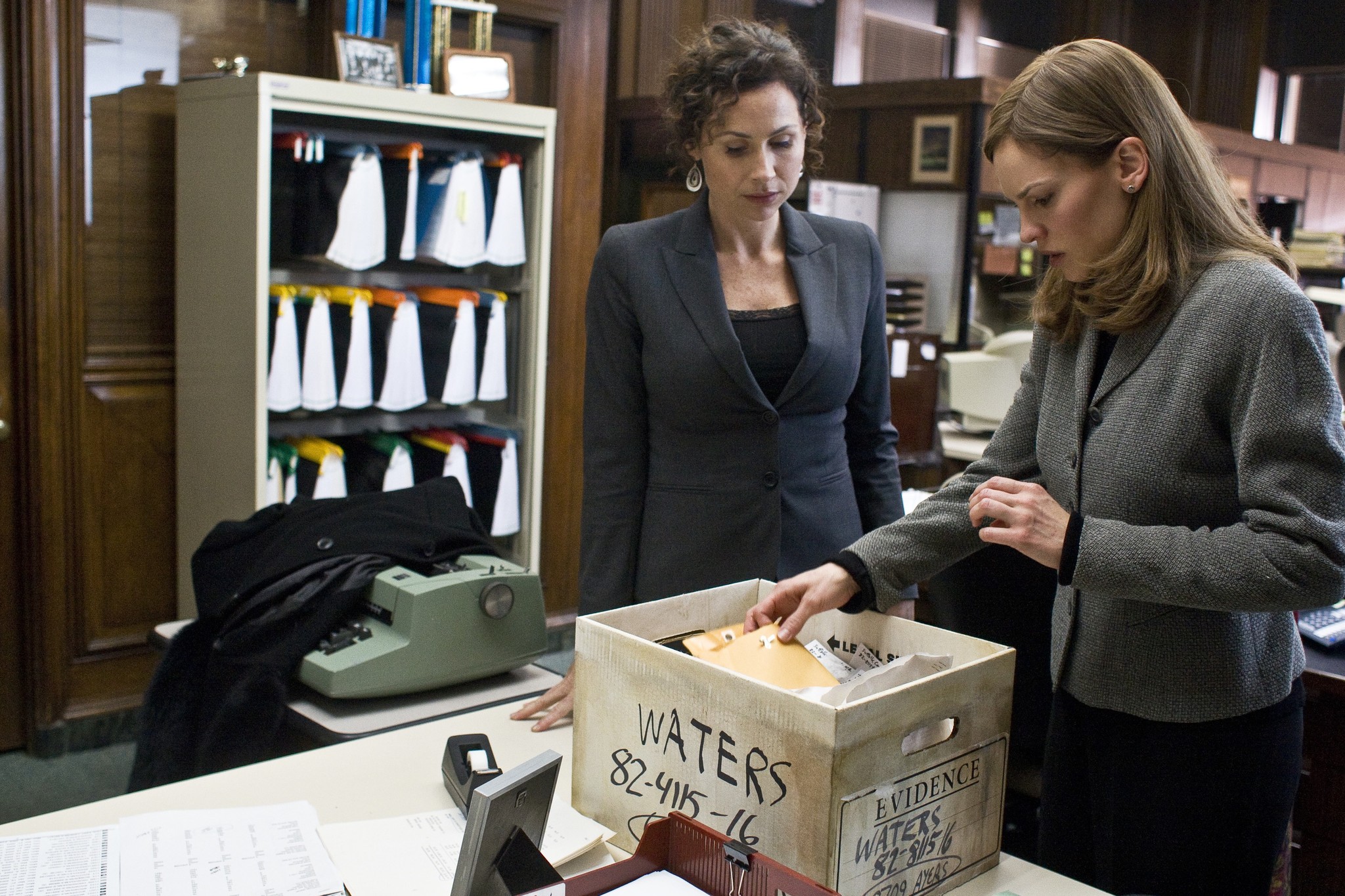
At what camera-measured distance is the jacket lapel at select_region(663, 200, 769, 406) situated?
180 centimetres

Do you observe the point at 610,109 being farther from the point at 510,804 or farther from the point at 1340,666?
the point at 510,804

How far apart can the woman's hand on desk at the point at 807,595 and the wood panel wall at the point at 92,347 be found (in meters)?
2.49

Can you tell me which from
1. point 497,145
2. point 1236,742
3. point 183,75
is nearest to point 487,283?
point 497,145

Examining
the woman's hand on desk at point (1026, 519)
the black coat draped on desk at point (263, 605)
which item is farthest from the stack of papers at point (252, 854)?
the black coat draped on desk at point (263, 605)

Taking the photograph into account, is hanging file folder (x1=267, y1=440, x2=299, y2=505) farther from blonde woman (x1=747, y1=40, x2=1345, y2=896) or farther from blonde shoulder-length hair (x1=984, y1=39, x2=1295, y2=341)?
blonde shoulder-length hair (x1=984, y1=39, x2=1295, y2=341)

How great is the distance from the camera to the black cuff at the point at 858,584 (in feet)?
4.57

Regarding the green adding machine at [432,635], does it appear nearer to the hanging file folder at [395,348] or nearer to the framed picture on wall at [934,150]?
the hanging file folder at [395,348]

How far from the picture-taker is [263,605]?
6.40ft

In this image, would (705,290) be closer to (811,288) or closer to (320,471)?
(811,288)

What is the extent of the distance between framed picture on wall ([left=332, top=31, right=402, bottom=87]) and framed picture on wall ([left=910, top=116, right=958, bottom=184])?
89.3 inches

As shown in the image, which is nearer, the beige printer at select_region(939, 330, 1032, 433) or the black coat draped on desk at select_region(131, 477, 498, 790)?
the black coat draped on desk at select_region(131, 477, 498, 790)

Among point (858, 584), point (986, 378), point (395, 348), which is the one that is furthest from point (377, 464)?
point (858, 584)

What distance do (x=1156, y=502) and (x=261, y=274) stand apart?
2.37 metres

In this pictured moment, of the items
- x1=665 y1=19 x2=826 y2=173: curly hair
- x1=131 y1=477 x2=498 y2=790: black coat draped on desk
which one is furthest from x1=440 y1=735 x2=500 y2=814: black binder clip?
x1=665 y1=19 x2=826 y2=173: curly hair
